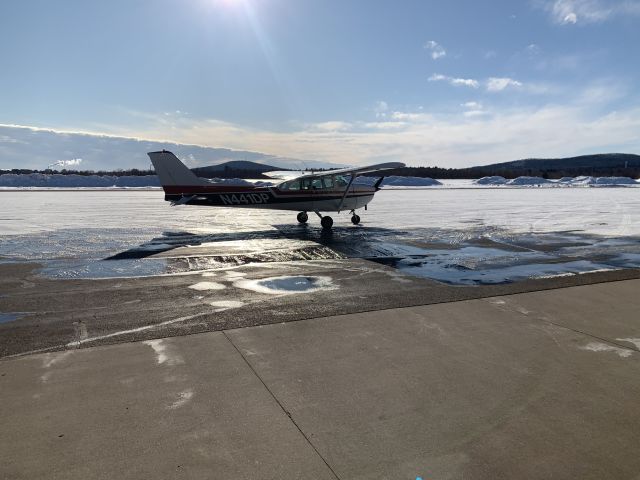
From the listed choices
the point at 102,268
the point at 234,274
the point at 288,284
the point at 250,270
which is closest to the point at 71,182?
the point at 102,268

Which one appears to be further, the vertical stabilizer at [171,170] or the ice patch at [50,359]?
the vertical stabilizer at [171,170]

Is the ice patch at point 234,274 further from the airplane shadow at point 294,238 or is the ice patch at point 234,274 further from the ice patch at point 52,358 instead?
the ice patch at point 52,358

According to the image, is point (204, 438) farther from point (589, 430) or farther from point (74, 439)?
point (589, 430)

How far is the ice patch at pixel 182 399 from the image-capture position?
402cm

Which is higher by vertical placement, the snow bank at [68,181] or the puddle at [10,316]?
the snow bank at [68,181]

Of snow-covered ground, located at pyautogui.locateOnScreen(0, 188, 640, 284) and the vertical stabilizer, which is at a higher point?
the vertical stabilizer

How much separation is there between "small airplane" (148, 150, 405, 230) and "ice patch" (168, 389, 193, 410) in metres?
14.0

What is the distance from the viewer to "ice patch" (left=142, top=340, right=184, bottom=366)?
5.00 m

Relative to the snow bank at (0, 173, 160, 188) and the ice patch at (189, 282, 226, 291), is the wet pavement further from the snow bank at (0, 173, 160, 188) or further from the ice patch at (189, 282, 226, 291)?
the snow bank at (0, 173, 160, 188)

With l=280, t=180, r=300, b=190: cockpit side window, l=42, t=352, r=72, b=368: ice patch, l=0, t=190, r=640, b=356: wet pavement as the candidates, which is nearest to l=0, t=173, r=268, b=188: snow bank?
l=280, t=180, r=300, b=190: cockpit side window

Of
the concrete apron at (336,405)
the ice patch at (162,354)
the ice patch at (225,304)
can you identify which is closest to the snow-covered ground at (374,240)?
the ice patch at (225,304)

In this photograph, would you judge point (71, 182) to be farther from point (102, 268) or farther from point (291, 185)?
point (102, 268)

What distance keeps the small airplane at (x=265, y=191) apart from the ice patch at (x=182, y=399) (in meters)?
14.0

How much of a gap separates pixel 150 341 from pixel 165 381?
1.26 meters
